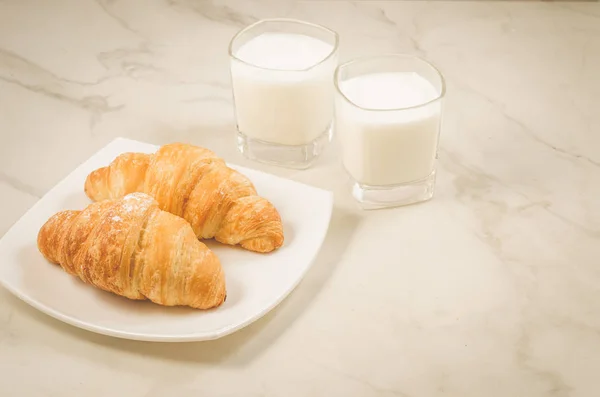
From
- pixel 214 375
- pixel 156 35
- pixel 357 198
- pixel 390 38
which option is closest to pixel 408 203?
pixel 357 198

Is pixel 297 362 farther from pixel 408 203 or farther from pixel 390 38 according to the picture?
pixel 390 38

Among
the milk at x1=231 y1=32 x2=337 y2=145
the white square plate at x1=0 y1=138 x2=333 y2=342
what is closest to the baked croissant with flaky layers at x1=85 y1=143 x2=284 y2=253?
the white square plate at x1=0 y1=138 x2=333 y2=342

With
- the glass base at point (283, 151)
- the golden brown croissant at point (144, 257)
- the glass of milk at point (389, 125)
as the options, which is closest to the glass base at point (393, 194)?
the glass of milk at point (389, 125)

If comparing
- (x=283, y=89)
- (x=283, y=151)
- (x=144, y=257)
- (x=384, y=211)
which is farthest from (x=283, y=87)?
(x=144, y=257)

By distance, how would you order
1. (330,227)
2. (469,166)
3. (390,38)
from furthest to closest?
(390,38) < (469,166) < (330,227)

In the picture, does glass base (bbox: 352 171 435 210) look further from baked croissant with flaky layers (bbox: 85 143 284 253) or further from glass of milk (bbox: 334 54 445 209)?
baked croissant with flaky layers (bbox: 85 143 284 253)

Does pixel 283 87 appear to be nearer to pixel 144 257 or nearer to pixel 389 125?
pixel 389 125
